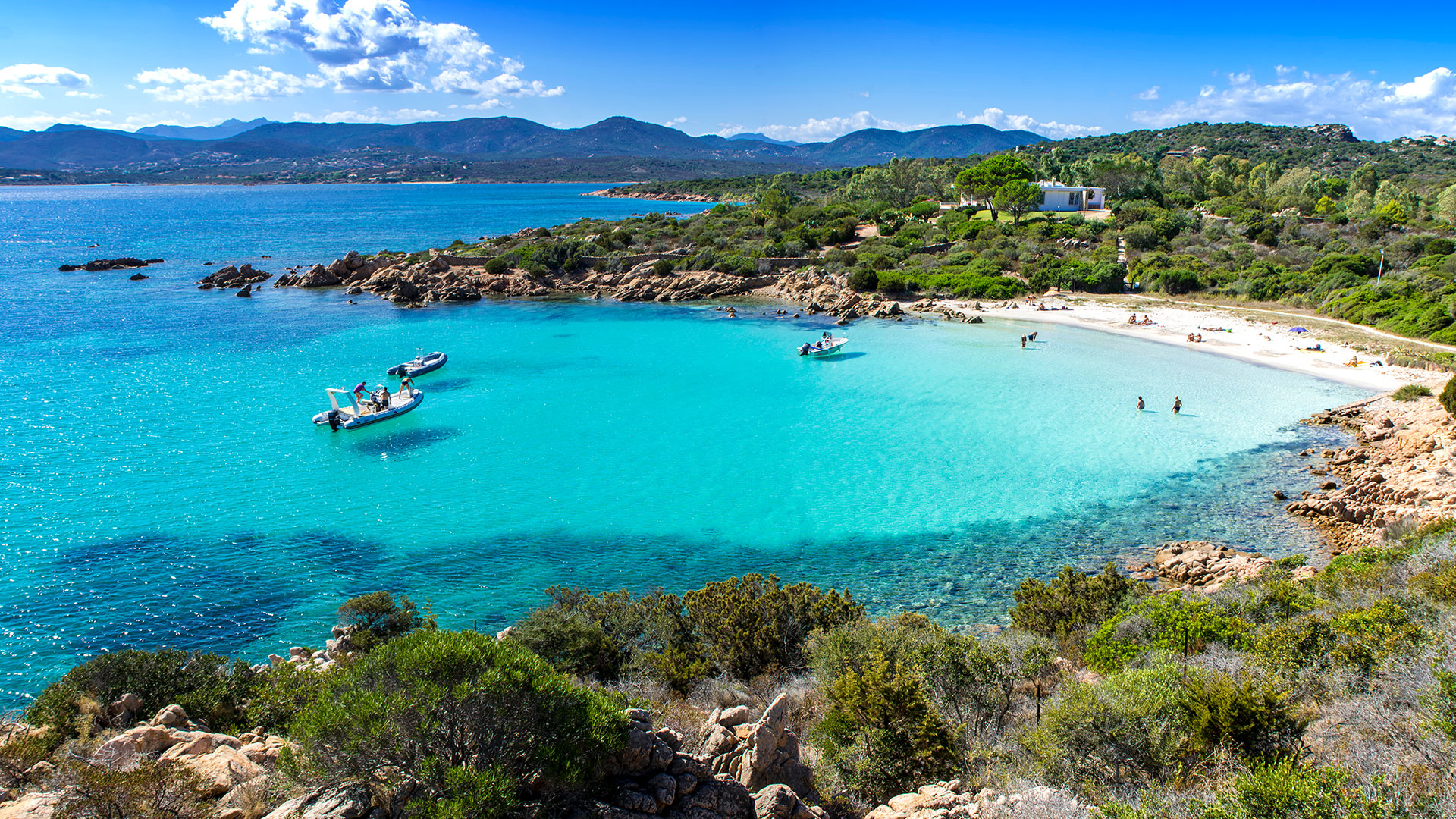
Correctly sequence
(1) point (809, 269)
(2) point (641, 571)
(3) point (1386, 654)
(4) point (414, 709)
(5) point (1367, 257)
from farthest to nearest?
(1) point (809, 269) → (5) point (1367, 257) → (2) point (641, 571) → (3) point (1386, 654) → (4) point (414, 709)

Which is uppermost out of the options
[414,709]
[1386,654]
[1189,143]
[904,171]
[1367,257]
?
[1189,143]

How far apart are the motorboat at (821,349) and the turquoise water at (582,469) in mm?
916

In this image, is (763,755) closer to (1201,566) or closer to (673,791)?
(673,791)

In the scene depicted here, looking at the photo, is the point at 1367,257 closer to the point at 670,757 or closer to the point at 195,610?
the point at 670,757

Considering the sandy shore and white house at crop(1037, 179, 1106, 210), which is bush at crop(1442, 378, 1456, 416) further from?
white house at crop(1037, 179, 1106, 210)

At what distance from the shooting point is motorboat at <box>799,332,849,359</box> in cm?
3662

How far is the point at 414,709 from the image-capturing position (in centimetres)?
621

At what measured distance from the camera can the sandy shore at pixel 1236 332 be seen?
29828mm

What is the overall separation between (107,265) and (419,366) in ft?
179

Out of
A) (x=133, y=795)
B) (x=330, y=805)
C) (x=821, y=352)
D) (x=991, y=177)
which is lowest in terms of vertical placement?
(x=821, y=352)

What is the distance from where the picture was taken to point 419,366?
1323 inches

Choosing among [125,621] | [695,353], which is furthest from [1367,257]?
[125,621]

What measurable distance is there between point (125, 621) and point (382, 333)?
30840mm

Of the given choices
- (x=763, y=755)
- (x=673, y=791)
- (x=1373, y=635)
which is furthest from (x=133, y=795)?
(x=1373, y=635)
